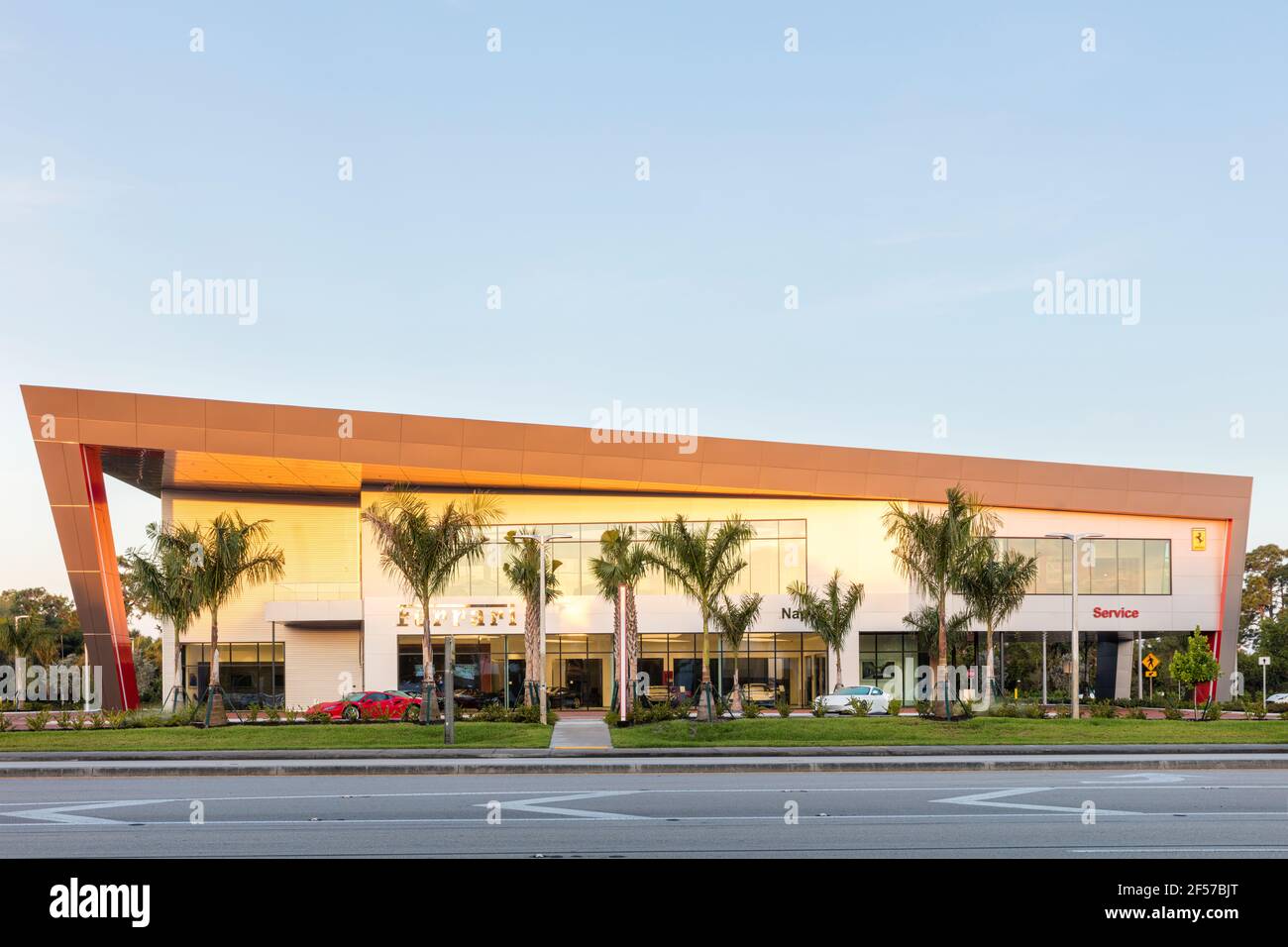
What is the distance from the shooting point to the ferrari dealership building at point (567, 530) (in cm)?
4641

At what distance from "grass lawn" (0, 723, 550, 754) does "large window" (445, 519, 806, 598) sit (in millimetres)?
18182

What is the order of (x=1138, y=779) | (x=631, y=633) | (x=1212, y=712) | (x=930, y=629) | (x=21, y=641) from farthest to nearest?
(x=21, y=641), (x=930, y=629), (x=631, y=633), (x=1212, y=712), (x=1138, y=779)

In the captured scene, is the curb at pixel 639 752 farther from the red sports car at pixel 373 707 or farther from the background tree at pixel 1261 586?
the background tree at pixel 1261 586

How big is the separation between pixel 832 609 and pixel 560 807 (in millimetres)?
33058

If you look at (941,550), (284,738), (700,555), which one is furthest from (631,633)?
(284,738)

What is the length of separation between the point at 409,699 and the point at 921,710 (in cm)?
1662

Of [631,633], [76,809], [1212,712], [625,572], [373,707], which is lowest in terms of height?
[373,707]

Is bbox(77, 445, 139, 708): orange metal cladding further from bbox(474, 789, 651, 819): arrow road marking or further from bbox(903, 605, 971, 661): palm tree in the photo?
bbox(474, 789, 651, 819): arrow road marking

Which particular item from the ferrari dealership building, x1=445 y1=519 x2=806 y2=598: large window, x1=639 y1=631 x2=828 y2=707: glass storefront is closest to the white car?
the ferrari dealership building

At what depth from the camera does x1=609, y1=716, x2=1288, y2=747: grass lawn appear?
29.1 meters

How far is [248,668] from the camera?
53.8 m

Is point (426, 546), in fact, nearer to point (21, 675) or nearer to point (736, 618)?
point (736, 618)

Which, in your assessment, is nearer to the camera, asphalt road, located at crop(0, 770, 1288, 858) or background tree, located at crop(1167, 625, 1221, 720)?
asphalt road, located at crop(0, 770, 1288, 858)
